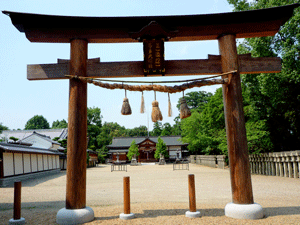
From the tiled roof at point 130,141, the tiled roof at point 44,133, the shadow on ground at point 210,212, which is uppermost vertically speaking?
the tiled roof at point 44,133

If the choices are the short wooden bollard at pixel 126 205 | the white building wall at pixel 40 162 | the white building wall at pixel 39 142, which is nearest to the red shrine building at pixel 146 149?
the white building wall at pixel 39 142

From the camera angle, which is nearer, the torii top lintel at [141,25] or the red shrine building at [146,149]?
the torii top lintel at [141,25]

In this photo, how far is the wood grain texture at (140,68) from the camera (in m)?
5.07

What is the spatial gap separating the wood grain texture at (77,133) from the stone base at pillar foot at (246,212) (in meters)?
2.89

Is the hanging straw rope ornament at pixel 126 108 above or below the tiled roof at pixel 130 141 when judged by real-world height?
above

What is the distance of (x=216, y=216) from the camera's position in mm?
4672

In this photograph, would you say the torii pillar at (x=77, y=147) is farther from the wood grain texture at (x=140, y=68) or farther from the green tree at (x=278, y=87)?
the green tree at (x=278, y=87)

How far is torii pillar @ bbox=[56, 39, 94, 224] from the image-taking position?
177 inches

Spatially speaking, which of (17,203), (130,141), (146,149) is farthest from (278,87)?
(130,141)

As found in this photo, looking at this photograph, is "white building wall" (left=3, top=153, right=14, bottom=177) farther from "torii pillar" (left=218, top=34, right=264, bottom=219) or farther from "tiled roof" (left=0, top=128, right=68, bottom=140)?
"tiled roof" (left=0, top=128, right=68, bottom=140)

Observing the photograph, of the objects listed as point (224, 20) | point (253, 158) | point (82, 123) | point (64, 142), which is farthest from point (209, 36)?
point (64, 142)

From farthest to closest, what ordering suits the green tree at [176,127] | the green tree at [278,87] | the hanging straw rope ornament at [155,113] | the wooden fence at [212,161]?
the green tree at [176,127]
the wooden fence at [212,161]
the green tree at [278,87]
the hanging straw rope ornament at [155,113]

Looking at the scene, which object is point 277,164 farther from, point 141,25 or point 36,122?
point 36,122

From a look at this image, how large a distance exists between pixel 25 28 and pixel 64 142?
24691 mm
